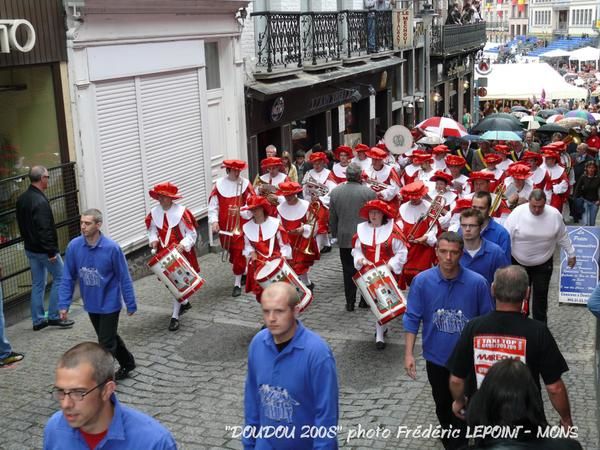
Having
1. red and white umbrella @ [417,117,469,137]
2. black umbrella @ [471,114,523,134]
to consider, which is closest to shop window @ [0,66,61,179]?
red and white umbrella @ [417,117,469,137]

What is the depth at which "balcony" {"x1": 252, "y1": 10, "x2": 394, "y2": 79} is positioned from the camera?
17594mm

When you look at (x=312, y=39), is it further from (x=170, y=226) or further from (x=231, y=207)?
(x=170, y=226)

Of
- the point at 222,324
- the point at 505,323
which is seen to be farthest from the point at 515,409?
the point at 222,324

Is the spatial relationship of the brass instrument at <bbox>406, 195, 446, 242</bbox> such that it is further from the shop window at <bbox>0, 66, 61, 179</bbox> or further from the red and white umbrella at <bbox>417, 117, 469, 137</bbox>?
the red and white umbrella at <bbox>417, 117, 469, 137</bbox>

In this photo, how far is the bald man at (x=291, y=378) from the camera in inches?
171

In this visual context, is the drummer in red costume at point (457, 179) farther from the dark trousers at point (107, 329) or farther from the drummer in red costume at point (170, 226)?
the dark trousers at point (107, 329)

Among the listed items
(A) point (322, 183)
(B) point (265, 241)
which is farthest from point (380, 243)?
(A) point (322, 183)

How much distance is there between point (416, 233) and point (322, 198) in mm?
3313

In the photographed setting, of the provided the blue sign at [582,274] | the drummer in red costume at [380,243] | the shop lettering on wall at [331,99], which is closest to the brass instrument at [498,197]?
the blue sign at [582,274]

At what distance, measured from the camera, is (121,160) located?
12258 mm

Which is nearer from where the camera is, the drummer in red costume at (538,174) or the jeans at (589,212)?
the drummer in red costume at (538,174)

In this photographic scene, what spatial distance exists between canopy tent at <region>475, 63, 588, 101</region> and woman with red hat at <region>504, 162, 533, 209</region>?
56.4ft

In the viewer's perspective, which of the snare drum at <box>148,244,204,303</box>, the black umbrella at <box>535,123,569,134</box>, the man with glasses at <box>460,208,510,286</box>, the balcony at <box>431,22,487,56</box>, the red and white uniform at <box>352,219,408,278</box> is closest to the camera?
the man with glasses at <box>460,208,510,286</box>

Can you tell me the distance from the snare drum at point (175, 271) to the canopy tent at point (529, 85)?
21.0 metres
